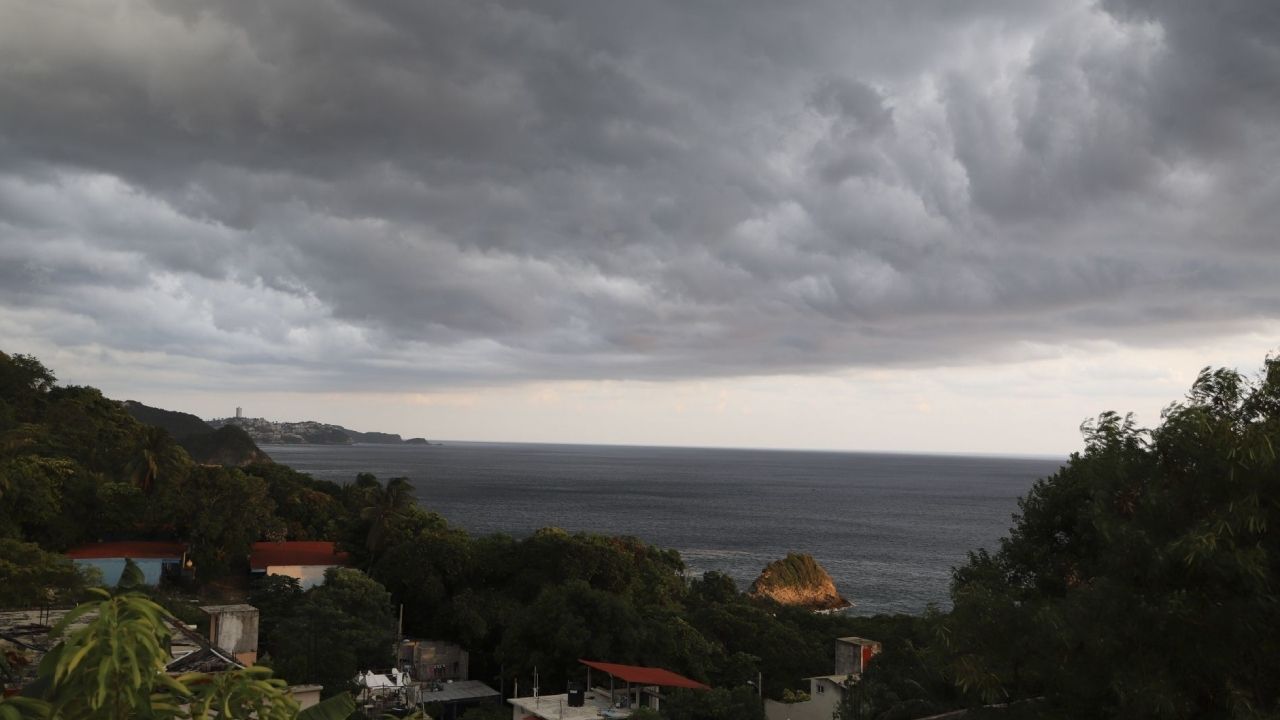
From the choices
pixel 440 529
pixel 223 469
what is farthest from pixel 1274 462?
pixel 223 469

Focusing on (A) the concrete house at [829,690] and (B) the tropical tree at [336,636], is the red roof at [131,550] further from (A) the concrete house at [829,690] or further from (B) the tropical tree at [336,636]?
(A) the concrete house at [829,690]

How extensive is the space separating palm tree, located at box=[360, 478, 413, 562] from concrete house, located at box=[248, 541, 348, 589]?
2.43 m

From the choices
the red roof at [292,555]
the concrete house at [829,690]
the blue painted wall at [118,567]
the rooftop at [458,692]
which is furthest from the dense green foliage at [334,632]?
the concrete house at [829,690]

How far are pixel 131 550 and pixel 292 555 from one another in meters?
8.84

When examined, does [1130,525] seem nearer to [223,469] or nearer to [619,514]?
[223,469]

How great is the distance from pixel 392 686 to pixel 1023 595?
24303mm

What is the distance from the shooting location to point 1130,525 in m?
12.2

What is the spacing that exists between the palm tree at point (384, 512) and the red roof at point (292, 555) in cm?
267

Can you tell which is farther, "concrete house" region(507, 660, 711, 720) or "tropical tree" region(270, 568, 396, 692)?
"tropical tree" region(270, 568, 396, 692)

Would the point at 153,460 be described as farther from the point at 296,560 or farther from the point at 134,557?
the point at 296,560

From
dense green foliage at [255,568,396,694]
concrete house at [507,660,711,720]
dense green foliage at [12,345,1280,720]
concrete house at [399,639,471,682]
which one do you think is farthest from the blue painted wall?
concrete house at [507,660,711,720]

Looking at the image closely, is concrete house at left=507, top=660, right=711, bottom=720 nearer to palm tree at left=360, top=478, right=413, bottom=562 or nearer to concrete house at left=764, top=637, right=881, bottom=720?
concrete house at left=764, top=637, right=881, bottom=720

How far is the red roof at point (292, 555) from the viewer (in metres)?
51.3

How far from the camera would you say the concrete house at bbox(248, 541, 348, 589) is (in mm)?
49906
